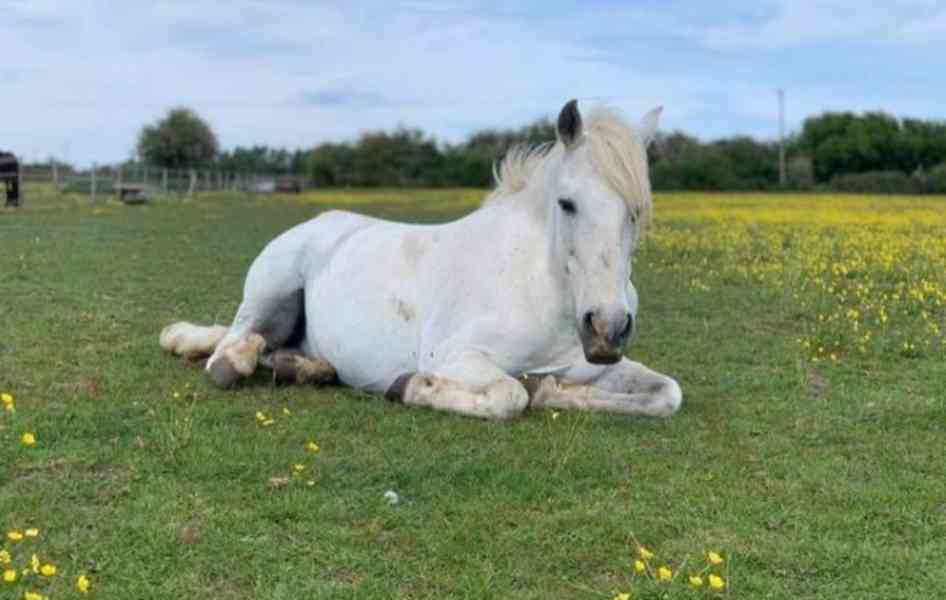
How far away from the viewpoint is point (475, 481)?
430 centimetres

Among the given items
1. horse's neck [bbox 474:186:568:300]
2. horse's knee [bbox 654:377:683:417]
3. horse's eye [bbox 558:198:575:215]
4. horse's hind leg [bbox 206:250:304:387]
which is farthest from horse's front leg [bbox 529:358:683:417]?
horse's hind leg [bbox 206:250:304:387]

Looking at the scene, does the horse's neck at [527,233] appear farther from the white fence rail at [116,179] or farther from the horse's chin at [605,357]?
the white fence rail at [116,179]

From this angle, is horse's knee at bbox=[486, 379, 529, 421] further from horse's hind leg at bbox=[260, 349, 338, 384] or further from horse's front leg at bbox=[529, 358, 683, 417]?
horse's hind leg at bbox=[260, 349, 338, 384]

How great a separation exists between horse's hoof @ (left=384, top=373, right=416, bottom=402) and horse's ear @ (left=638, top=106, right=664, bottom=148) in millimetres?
1866

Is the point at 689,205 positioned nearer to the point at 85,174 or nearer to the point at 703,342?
the point at 85,174

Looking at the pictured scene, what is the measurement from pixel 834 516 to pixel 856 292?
834 cm

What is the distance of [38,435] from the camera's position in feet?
16.0

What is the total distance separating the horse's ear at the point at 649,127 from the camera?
5.68 meters

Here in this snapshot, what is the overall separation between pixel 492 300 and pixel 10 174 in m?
29.9

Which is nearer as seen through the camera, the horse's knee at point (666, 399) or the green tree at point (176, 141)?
the horse's knee at point (666, 399)

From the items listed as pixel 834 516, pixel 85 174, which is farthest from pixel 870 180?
pixel 834 516

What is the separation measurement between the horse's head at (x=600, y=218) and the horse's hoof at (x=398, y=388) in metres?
1.09

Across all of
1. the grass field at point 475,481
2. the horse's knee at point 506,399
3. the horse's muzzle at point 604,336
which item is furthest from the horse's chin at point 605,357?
the horse's knee at point 506,399

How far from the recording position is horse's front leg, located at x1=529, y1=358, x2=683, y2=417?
563cm
